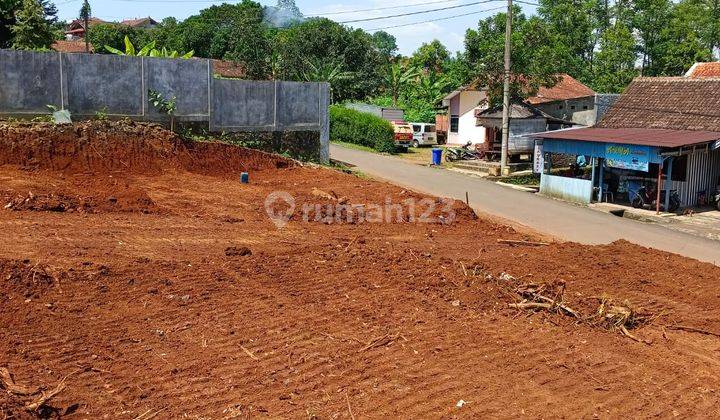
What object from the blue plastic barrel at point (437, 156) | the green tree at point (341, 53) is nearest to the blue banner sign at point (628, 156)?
the blue plastic barrel at point (437, 156)

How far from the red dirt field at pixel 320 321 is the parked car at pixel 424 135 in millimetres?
26263

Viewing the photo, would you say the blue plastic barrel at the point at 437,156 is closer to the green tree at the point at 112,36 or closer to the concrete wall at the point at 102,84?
the concrete wall at the point at 102,84

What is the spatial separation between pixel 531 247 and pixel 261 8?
72087 millimetres

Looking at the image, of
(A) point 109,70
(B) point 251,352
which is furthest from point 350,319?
(A) point 109,70

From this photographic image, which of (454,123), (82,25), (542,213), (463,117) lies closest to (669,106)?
(542,213)

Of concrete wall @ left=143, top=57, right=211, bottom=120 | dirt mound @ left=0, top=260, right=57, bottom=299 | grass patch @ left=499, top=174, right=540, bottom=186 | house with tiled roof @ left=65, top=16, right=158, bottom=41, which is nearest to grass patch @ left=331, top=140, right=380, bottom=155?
grass patch @ left=499, top=174, right=540, bottom=186

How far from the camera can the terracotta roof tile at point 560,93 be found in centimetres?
3475

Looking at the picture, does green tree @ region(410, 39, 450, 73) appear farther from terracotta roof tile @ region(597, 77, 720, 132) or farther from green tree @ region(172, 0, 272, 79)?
terracotta roof tile @ region(597, 77, 720, 132)

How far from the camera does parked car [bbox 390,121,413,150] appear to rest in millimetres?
37031

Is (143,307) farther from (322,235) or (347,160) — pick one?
(347,160)

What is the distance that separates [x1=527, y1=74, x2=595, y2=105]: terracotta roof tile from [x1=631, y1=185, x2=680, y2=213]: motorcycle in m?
13.2

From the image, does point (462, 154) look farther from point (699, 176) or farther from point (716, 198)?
point (716, 198)

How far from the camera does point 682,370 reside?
295 inches

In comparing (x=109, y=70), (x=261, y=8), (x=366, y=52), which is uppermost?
(x=261, y=8)
